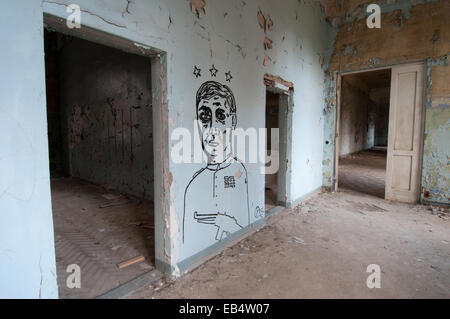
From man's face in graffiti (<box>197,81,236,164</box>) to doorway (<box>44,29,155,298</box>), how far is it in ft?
4.13

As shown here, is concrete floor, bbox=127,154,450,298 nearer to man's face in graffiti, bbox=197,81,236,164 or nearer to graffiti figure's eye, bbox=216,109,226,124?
man's face in graffiti, bbox=197,81,236,164

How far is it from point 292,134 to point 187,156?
7.71 feet

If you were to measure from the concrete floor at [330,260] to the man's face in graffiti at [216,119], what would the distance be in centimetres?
108

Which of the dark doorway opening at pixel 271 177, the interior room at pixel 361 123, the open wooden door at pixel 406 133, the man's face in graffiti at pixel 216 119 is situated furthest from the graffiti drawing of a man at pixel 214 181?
the interior room at pixel 361 123

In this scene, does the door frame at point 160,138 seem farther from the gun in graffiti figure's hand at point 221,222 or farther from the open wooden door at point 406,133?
the open wooden door at point 406,133

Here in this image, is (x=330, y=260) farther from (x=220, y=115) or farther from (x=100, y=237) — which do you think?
(x=100, y=237)

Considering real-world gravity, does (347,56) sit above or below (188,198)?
above

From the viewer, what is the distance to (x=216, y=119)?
7.91ft

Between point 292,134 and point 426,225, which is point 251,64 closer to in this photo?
point 292,134

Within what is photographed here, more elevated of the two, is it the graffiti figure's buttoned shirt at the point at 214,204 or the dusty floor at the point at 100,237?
the graffiti figure's buttoned shirt at the point at 214,204

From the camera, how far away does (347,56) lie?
461 centimetres

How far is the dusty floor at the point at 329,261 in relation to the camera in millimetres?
1896

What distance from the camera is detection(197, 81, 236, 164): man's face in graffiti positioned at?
227 centimetres
